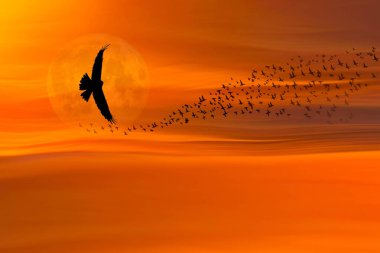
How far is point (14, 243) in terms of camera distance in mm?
8102

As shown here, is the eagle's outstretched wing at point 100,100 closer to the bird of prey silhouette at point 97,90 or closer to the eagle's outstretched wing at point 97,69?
the bird of prey silhouette at point 97,90

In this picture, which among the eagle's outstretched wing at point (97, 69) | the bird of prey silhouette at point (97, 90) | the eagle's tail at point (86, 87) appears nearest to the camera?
the eagle's outstretched wing at point (97, 69)

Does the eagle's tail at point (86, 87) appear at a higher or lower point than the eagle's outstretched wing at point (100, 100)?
higher

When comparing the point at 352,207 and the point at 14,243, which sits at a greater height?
the point at 352,207

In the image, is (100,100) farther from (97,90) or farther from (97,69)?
(97,69)

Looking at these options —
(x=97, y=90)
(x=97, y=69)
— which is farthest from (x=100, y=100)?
(x=97, y=69)

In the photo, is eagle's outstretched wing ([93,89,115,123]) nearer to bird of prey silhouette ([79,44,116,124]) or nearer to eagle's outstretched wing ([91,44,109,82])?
bird of prey silhouette ([79,44,116,124])

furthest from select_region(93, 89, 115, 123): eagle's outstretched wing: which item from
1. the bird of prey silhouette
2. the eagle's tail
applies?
the eagle's tail

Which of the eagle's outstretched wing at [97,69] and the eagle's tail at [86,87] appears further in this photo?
the eagle's tail at [86,87]

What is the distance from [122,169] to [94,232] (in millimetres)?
3927

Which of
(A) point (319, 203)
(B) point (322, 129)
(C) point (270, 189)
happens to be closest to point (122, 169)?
(C) point (270, 189)

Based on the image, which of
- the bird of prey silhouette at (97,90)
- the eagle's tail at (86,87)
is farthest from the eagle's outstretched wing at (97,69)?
the eagle's tail at (86,87)

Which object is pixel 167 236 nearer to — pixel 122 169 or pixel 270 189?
pixel 270 189

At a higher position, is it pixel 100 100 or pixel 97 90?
pixel 97 90
